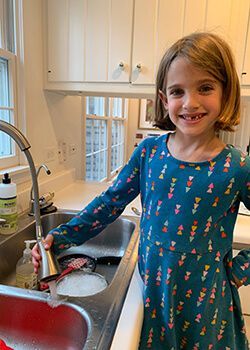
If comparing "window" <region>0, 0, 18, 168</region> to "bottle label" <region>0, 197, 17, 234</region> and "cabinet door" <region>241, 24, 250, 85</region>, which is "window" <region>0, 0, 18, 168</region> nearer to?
"bottle label" <region>0, 197, 17, 234</region>

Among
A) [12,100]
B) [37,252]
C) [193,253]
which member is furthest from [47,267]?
[12,100]

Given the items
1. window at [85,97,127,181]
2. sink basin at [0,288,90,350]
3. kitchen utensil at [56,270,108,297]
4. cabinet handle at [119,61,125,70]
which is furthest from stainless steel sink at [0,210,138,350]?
window at [85,97,127,181]

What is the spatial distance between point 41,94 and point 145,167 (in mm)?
936

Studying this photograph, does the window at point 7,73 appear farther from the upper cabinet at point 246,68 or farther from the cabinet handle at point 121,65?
the upper cabinet at point 246,68

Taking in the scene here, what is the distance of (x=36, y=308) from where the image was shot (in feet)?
2.03

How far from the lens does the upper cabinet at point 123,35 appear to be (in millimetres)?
1195

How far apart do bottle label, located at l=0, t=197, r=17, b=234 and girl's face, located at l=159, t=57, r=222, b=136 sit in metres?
0.69

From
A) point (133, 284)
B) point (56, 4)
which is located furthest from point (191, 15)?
point (133, 284)

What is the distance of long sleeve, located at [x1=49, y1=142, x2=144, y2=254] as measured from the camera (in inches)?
28.7

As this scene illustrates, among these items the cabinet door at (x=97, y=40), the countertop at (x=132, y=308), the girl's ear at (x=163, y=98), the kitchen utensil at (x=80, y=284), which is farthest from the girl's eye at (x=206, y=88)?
the cabinet door at (x=97, y=40)

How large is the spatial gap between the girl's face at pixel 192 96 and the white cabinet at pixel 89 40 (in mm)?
774

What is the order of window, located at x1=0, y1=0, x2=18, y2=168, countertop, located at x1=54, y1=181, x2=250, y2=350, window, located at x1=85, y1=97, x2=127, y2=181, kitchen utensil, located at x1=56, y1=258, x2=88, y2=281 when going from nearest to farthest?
countertop, located at x1=54, y1=181, x2=250, y2=350, kitchen utensil, located at x1=56, y1=258, x2=88, y2=281, window, located at x1=0, y1=0, x2=18, y2=168, window, located at x1=85, y1=97, x2=127, y2=181

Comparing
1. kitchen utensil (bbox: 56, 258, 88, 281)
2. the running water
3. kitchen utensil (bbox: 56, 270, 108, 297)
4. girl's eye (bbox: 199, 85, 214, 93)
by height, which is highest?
girl's eye (bbox: 199, 85, 214, 93)

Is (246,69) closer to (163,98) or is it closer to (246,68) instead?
(246,68)
